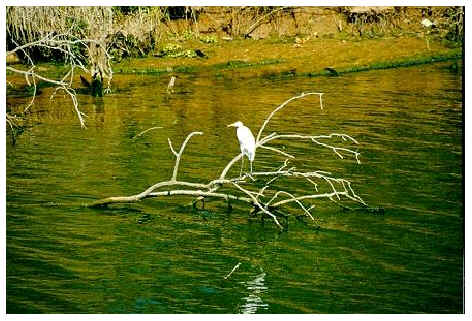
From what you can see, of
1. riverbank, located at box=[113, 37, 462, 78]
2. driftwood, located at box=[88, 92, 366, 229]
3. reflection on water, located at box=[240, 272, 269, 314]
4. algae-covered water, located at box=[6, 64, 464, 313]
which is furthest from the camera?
riverbank, located at box=[113, 37, 462, 78]

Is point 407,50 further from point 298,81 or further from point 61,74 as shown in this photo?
point 61,74

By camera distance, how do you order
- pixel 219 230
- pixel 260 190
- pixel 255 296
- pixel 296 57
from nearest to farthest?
1. pixel 255 296
2. pixel 219 230
3. pixel 260 190
4. pixel 296 57

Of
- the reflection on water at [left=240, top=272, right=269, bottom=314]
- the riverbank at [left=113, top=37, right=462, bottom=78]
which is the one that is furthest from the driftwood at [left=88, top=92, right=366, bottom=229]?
the riverbank at [left=113, top=37, right=462, bottom=78]

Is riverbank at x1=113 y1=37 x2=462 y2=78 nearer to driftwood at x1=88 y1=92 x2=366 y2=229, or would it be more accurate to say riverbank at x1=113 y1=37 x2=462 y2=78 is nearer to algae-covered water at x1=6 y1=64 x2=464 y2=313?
algae-covered water at x1=6 y1=64 x2=464 y2=313

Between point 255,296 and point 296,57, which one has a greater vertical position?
point 296,57

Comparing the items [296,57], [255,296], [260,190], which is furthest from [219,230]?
[296,57]

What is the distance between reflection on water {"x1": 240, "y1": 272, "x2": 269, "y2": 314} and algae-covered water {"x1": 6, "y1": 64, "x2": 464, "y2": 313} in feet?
0.04

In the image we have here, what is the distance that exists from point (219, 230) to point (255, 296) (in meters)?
2.32

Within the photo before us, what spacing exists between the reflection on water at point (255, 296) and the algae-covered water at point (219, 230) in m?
0.01

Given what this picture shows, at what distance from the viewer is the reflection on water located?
8688 millimetres

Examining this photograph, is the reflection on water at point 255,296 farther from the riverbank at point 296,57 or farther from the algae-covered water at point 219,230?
the riverbank at point 296,57

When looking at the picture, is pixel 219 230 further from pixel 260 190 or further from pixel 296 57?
pixel 296 57

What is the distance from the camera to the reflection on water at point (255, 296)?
342 inches

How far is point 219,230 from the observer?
36.7 ft
